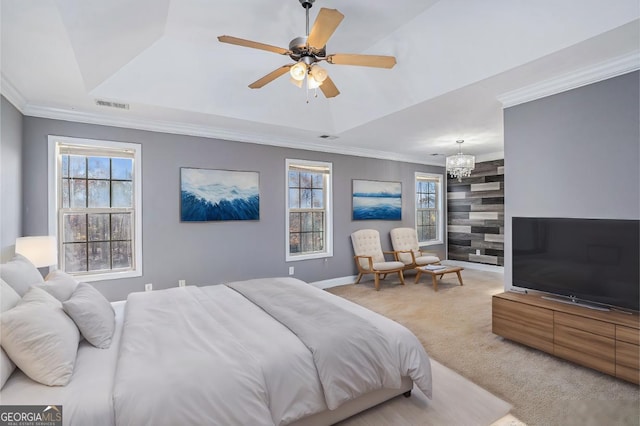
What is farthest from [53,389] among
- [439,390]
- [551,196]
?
[551,196]

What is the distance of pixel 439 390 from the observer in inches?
92.6

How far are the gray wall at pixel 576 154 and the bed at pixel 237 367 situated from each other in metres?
2.10

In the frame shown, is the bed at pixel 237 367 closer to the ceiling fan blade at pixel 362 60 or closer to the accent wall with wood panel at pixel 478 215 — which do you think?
the ceiling fan blade at pixel 362 60

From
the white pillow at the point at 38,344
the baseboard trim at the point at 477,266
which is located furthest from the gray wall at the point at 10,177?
the baseboard trim at the point at 477,266

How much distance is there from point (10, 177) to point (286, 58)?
296 cm

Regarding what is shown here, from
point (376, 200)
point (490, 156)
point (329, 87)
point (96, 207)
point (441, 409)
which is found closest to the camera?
point (441, 409)

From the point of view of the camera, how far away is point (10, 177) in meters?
2.93

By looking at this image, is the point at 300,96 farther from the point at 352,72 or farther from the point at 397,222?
the point at 397,222

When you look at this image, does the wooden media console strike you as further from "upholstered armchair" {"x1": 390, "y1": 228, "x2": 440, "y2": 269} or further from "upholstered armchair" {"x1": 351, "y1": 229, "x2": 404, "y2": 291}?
"upholstered armchair" {"x1": 390, "y1": 228, "x2": 440, "y2": 269}

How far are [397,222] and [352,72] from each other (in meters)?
3.55

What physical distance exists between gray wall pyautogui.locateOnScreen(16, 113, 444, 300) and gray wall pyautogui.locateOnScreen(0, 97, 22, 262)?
186 mm

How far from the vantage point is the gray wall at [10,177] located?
107 inches

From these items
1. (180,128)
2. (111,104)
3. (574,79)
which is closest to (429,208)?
(574,79)

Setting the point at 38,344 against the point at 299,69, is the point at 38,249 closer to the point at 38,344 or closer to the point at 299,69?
the point at 38,344
